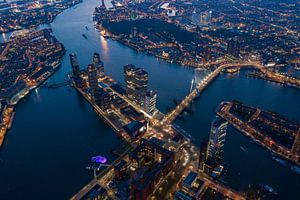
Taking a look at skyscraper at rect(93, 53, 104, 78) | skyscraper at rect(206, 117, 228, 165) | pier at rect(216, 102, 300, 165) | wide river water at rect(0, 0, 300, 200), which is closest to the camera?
skyscraper at rect(206, 117, 228, 165)

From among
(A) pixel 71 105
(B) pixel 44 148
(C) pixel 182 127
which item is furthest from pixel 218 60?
(B) pixel 44 148

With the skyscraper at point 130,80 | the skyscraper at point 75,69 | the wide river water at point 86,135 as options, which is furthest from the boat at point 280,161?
the skyscraper at point 75,69

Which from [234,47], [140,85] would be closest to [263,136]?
[140,85]

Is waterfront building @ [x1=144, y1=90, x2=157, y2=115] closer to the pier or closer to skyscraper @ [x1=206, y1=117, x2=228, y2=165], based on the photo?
the pier

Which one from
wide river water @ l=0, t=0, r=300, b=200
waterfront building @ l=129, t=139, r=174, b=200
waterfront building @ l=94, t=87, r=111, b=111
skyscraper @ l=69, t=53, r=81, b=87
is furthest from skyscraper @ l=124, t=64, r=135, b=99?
waterfront building @ l=129, t=139, r=174, b=200

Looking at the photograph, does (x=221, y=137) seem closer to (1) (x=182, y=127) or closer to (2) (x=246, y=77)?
(1) (x=182, y=127)

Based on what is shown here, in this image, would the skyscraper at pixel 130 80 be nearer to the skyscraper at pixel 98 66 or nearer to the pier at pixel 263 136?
the skyscraper at pixel 98 66
